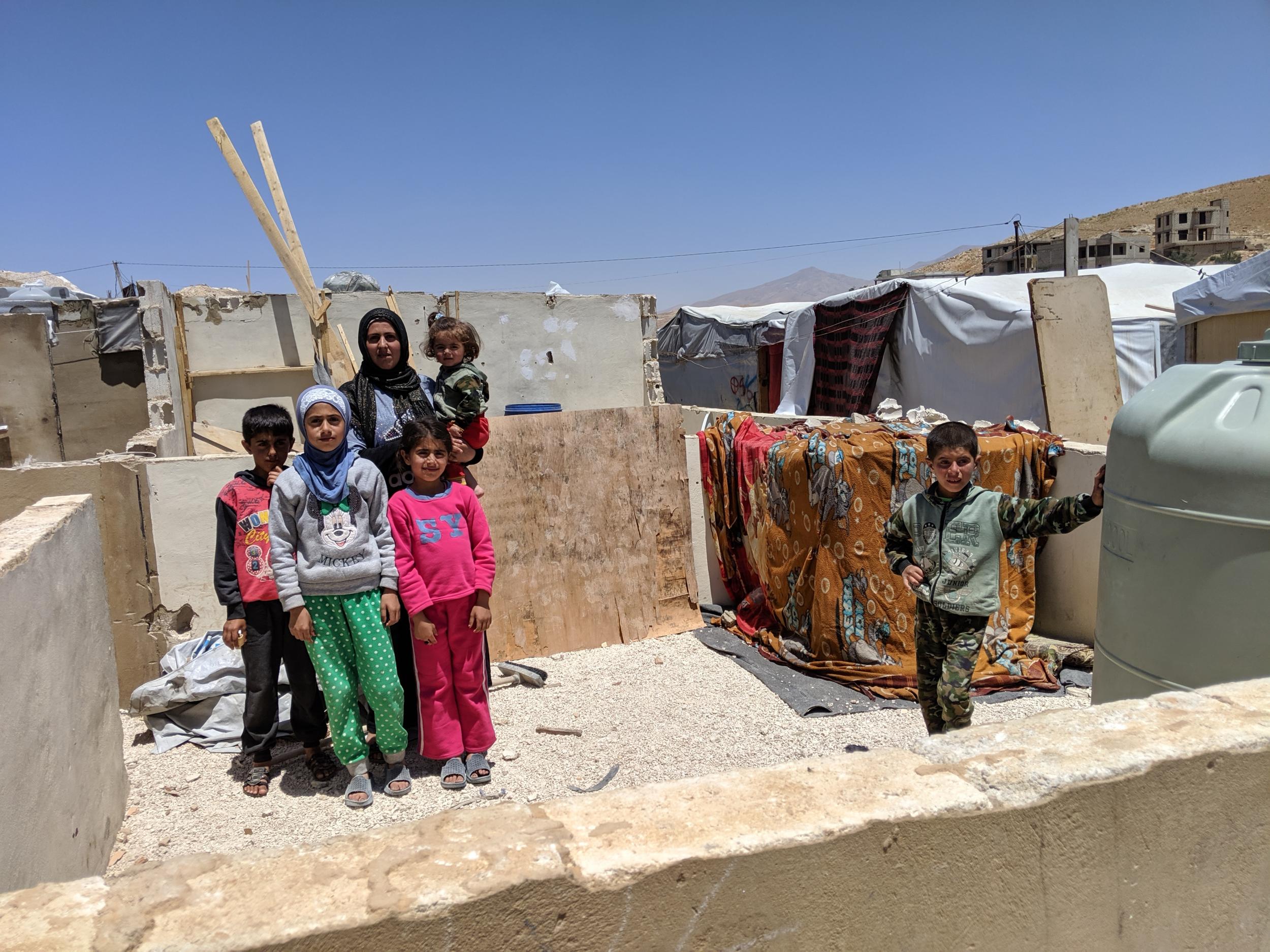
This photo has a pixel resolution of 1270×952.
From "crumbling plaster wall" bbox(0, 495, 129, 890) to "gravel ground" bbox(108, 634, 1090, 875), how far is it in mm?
289

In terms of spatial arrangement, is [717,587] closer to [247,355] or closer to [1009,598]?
[1009,598]

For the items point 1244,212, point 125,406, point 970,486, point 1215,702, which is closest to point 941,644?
point 970,486

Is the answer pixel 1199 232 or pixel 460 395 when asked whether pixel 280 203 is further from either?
pixel 1199 232

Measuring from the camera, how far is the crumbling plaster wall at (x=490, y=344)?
9266 mm

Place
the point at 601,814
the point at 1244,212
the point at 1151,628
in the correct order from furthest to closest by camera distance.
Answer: the point at 1244,212 < the point at 1151,628 < the point at 601,814

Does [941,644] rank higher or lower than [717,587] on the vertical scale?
higher

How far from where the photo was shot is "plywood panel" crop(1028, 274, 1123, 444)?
636cm

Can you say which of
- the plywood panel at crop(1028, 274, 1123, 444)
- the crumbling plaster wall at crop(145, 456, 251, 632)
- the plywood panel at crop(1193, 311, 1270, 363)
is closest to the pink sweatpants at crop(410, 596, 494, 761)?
the crumbling plaster wall at crop(145, 456, 251, 632)

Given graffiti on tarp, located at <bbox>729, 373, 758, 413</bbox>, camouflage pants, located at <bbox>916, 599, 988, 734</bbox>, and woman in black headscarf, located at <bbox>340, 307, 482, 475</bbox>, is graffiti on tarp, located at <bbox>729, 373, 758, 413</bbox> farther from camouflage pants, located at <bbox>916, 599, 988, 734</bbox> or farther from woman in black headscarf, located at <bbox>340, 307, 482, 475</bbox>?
camouflage pants, located at <bbox>916, 599, 988, 734</bbox>

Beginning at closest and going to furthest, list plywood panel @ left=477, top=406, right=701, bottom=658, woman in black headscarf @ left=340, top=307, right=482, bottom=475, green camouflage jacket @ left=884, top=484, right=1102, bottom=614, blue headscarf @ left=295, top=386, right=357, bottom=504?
green camouflage jacket @ left=884, top=484, right=1102, bottom=614 < blue headscarf @ left=295, top=386, right=357, bottom=504 < woman in black headscarf @ left=340, top=307, right=482, bottom=475 < plywood panel @ left=477, top=406, right=701, bottom=658

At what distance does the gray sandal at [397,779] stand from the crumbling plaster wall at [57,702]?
1.05 metres

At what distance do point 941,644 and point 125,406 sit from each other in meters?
11.9

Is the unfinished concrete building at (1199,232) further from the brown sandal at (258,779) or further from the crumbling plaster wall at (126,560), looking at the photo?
the brown sandal at (258,779)

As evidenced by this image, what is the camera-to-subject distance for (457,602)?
3635 mm
